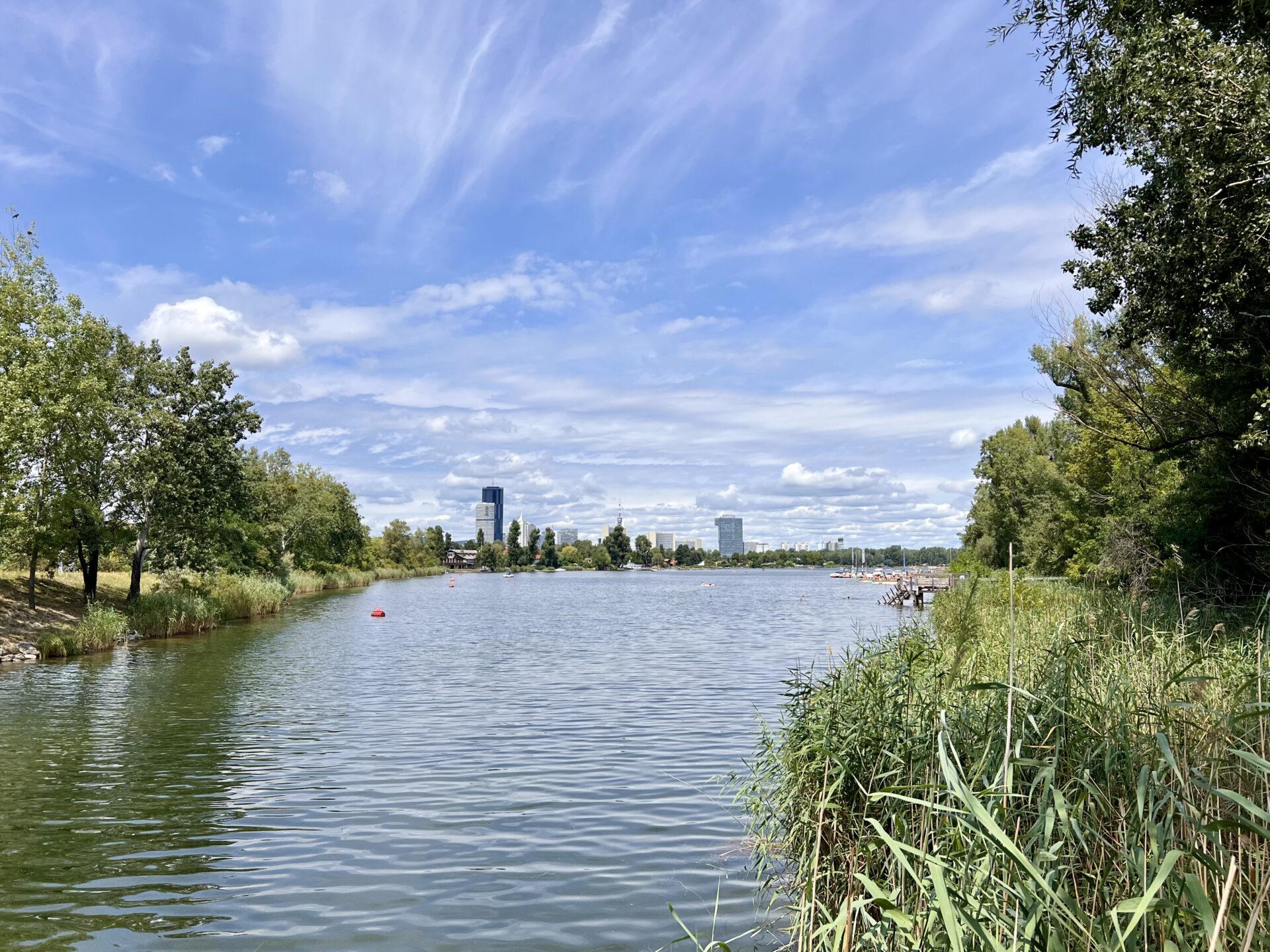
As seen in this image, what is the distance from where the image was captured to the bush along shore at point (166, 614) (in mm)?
29141

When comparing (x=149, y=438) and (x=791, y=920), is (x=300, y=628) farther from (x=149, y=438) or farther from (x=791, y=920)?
(x=791, y=920)

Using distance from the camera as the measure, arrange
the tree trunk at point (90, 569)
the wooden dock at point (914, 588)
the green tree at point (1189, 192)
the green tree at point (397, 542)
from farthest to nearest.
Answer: the green tree at point (397, 542), the wooden dock at point (914, 588), the tree trunk at point (90, 569), the green tree at point (1189, 192)

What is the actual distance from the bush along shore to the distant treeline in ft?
5.10

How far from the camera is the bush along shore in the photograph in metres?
29.1

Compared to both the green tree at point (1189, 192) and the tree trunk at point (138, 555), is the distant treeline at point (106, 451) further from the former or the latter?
the green tree at point (1189, 192)

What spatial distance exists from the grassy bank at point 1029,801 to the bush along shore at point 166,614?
27.7 m

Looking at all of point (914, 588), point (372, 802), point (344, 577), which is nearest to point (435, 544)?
point (344, 577)

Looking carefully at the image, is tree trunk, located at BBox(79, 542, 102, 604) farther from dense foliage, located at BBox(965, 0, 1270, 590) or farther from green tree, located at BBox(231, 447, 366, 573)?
dense foliage, located at BBox(965, 0, 1270, 590)

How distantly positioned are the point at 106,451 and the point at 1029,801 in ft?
133

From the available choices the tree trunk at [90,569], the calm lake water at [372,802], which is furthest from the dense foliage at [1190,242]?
the tree trunk at [90,569]

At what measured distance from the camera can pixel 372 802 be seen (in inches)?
492

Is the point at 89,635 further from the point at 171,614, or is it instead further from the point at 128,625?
the point at 171,614

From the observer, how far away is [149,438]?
1490 inches

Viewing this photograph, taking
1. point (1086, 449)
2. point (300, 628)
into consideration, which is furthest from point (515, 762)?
point (1086, 449)
